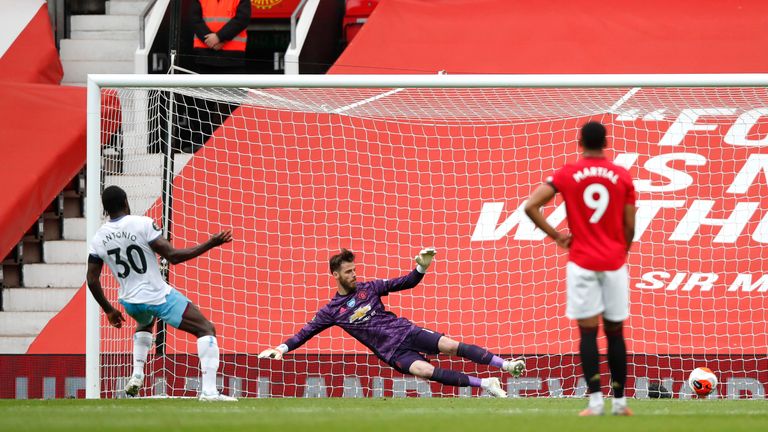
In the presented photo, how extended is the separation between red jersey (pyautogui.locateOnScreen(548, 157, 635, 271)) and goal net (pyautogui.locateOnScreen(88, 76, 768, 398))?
4.62 meters

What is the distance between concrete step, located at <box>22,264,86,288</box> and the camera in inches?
554

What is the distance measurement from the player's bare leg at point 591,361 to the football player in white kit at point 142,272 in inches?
131

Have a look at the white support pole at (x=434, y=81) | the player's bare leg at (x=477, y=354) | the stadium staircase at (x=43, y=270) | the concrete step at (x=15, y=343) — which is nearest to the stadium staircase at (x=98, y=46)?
the stadium staircase at (x=43, y=270)

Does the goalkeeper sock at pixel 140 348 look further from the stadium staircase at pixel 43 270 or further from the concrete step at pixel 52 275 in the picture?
the concrete step at pixel 52 275

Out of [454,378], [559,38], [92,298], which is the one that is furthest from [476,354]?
[559,38]

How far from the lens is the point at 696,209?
12688 millimetres

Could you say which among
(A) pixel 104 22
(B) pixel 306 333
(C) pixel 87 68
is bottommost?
(B) pixel 306 333

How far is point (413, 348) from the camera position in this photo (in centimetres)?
1098

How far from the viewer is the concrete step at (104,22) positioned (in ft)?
54.4

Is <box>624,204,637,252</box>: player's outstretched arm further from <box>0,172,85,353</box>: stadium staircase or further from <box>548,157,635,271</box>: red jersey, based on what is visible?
<box>0,172,85,353</box>: stadium staircase

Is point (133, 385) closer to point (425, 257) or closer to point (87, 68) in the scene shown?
point (425, 257)

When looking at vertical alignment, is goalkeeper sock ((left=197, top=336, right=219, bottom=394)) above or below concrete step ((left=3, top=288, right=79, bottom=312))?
below

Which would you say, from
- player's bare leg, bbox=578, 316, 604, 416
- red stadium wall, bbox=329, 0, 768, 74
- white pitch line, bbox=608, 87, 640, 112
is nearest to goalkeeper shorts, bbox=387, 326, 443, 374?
white pitch line, bbox=608, 87, 640, 112

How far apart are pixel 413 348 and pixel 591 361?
147 inches
